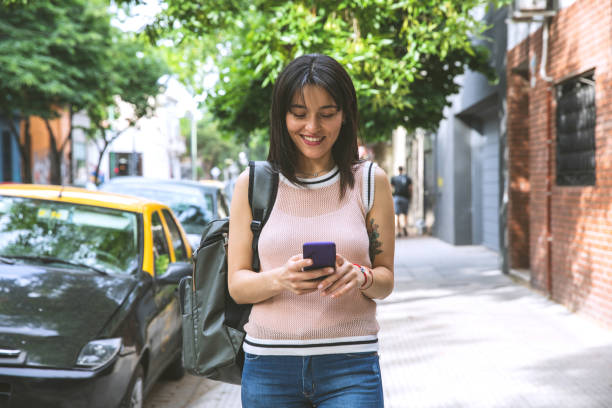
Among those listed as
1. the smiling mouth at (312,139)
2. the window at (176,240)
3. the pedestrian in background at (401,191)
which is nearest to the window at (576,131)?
the window at (176,240)

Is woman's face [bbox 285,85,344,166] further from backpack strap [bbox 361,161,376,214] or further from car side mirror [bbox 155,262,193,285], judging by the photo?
car side mirror [bbox 155,262,193,285]

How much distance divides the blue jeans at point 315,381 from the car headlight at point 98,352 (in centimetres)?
214

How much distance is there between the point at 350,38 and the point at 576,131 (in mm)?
3045

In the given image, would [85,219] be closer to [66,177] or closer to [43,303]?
[43,303]

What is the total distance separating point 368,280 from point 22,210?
4.12 m

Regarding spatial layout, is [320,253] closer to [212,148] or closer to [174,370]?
[174,370]

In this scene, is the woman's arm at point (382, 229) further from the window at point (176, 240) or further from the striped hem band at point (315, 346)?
the window at point (176, 240)

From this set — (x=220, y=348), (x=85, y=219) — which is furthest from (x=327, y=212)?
(x=85, y=219)

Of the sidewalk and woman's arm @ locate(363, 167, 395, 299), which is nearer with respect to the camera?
woman's arm @ locate(363, 167, 395, 299)

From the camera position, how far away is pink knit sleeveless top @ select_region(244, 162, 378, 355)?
224 cm

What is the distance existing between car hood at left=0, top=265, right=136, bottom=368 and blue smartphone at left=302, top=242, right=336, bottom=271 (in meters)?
2.52

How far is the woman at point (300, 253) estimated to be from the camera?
2.24m

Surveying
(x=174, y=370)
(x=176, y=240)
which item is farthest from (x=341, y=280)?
(x=176, y=240)

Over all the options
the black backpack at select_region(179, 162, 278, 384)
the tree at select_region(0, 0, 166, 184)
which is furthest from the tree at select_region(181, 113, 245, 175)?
the black backpack at select_region(179, 162, 278, 384)
